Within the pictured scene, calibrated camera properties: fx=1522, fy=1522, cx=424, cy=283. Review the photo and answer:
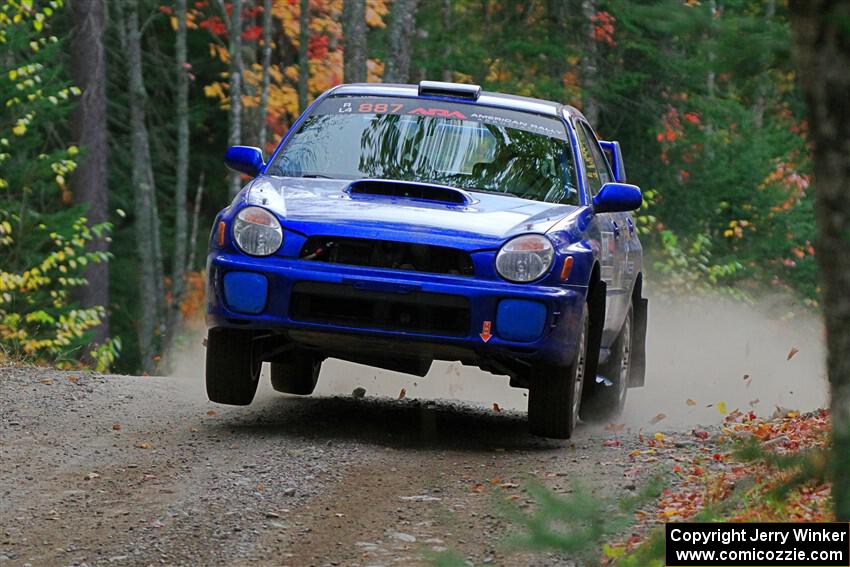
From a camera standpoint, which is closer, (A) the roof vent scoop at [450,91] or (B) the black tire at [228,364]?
(B) the black tire at [228,364]

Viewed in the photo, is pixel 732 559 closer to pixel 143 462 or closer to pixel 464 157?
pixel 143 462

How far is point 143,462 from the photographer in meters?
7.79

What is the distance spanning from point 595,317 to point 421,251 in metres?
1.37

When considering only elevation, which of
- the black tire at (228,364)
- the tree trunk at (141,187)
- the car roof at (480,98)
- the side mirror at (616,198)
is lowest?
the tree trunk at (141,187)

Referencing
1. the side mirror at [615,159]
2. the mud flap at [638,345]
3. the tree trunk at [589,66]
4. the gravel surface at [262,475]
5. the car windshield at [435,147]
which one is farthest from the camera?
the tree trunk at [589,66]

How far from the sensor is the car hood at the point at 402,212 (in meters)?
8.02

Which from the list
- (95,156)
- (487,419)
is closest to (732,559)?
(487,419)

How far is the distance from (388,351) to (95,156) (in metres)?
19.5

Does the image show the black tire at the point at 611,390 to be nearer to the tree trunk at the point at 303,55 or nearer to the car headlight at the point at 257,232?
the car headlight at the point at 257,232

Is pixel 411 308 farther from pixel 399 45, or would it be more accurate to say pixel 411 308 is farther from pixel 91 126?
pixel 91 126

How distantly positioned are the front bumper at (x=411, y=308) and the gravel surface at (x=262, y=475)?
2.02 ft

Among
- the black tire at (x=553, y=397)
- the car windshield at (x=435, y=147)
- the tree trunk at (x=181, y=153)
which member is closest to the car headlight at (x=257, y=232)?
the car windshield at (x=435, y=147)

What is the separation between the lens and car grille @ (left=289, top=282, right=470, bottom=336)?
25.9 ft

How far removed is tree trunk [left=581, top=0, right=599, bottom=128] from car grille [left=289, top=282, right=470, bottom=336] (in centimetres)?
1759
